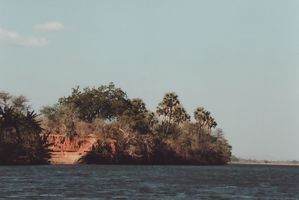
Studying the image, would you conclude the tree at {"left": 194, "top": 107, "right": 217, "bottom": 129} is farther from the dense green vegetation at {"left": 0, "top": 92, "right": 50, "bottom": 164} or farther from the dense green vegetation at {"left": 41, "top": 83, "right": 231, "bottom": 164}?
the dense green vegetation at {"left": 0, "top": 92, "right": 50, "bottom": 164}

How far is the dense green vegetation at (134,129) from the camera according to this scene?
5133 inches

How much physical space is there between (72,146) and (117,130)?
11047 millimetres

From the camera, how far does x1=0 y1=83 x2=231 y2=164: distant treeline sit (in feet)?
351

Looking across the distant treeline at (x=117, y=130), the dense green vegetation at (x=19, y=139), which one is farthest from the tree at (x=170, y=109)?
the dense green vegetation at (x=19, y=139)

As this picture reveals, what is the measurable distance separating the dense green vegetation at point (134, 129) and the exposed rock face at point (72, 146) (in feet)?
3.68

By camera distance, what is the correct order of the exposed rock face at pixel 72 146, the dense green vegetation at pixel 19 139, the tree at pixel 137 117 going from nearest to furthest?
the dense green vegetation at pixel 19 139 → the exposed rock face at pixel 72 146 → the tree at pixel 137 117

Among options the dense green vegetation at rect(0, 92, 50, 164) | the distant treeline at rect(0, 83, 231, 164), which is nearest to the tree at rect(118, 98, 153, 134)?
the distant treeline at rect(0, 83, 231, 164)

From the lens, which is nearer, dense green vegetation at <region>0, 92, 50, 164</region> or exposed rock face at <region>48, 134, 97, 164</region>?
dense green vegetation at <region>0, 92, 50, 164</region>

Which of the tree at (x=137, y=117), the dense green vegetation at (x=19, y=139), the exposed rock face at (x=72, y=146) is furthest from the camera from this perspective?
the tree at (x=137, y=117)

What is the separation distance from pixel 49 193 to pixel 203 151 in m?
114

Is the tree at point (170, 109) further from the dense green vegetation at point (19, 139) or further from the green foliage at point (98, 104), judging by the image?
the dense green vegetation at point (19, 139)

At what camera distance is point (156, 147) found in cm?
13838

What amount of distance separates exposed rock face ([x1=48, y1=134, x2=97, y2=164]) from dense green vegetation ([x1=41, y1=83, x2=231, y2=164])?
1120 millimetres

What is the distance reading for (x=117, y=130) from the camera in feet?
435
